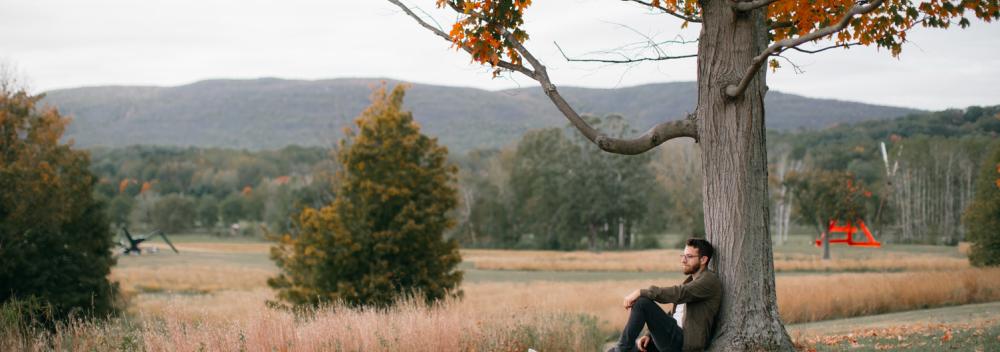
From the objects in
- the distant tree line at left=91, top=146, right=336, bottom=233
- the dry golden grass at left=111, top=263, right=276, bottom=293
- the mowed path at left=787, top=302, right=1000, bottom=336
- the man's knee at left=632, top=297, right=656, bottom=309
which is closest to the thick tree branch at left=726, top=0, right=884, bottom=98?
the man's knee at left=632, top=297, right=656, bottom=309

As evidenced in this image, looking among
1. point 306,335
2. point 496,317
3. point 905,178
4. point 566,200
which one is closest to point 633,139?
point 306,335

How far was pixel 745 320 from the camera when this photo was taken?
7887mm

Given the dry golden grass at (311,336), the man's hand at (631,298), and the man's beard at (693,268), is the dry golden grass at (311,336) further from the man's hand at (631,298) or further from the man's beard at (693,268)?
the man's beard at (693,268)

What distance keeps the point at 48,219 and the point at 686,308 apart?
19234mm

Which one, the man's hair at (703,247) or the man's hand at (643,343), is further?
the man's hand at (643,343)

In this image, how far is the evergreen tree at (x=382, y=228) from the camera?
19125mm

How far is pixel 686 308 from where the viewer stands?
26.4ft

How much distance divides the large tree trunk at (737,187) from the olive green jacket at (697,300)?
0.12 m

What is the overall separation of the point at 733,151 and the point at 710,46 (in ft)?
3.34

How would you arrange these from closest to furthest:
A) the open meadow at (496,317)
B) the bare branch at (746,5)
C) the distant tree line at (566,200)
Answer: the bare branch at (746,5) → the open meadow at (496,317) → the distant tree line at (566,200)

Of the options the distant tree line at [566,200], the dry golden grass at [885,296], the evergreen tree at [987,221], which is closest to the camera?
the dry golden grass at [885,296]

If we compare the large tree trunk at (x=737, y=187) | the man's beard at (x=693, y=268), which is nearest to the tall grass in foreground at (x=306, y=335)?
the man's beard at (x=693, y=268)

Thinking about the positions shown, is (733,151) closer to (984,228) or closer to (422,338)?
(422,338)

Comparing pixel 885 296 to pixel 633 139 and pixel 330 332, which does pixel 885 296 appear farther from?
pixel 330 332
